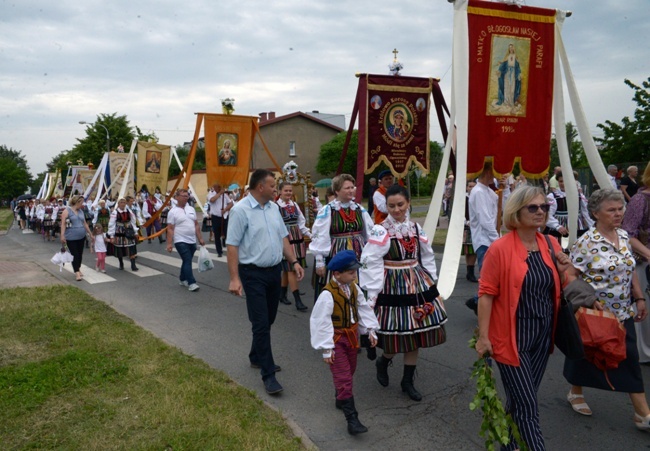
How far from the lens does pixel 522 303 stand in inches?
121

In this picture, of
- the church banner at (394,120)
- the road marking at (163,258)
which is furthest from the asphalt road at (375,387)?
the road marking at (163,258)

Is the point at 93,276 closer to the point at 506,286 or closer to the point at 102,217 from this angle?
the point at 102,217

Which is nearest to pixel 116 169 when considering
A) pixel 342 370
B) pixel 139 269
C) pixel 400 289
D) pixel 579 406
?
pixel 139 269

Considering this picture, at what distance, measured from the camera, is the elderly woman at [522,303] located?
3062 mm

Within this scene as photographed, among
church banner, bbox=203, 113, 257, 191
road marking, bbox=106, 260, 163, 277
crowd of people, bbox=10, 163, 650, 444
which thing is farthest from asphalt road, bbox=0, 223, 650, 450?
church banner, bbox=203, 113, 257, 191

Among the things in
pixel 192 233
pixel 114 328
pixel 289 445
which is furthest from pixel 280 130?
pixel 289 445

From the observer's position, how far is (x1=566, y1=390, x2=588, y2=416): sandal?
13.5ft

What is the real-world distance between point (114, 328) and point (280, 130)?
4381cm

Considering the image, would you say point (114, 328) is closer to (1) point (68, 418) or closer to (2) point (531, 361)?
(1) point (68, 418)

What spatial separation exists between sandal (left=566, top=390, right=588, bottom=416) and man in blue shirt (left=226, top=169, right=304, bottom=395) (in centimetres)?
248

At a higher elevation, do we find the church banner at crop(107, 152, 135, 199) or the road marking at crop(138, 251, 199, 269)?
the church banner at crop(107, 152, 135, 199)

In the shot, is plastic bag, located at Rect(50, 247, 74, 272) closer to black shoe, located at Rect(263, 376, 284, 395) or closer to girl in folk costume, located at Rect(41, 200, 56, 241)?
black shoe, located at Rect(263, 376, 284, 395)

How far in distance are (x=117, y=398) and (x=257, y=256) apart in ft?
5.65

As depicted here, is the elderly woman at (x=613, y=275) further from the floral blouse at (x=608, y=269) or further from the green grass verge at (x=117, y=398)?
the green grass verge at (x=117, y=398)
